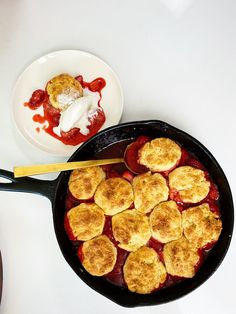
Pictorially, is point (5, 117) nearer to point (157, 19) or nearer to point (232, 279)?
point (157, 19)

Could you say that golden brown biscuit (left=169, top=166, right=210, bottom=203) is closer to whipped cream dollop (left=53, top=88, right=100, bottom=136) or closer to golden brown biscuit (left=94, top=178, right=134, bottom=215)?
golden brown biscuit (left=94, top=178, right=134, bottom=215)

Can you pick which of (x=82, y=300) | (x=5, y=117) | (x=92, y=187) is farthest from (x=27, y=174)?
(x=82, y=300)

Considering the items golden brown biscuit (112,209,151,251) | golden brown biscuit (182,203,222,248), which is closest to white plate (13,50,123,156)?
golden brown biscuit (112,209,151,251)

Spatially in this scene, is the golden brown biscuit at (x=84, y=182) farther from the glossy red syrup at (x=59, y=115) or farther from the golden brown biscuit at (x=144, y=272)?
the golden brown biscuit at (x=144, y=272)

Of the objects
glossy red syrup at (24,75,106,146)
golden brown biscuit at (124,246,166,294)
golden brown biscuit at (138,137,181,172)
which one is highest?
glossy red syrup at (24,75,106,146)

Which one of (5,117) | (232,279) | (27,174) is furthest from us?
(5,117)

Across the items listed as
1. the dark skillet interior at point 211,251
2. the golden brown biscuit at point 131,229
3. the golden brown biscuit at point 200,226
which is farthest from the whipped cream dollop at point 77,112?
the golden brown biscuit at point 200,226
